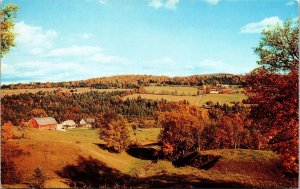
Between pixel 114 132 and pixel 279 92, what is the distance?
150ft

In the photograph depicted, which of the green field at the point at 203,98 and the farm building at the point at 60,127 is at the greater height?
the green field at the point at 203,98

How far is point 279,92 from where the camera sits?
1756 centimetres

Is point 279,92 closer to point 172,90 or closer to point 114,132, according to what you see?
point 114,132

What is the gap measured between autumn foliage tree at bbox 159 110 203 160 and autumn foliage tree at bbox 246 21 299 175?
3524cm

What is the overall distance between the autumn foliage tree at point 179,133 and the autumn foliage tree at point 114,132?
9117 mm

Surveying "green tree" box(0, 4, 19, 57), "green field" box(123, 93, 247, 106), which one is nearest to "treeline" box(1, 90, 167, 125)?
"green field" box(123, 93, 247, 106)

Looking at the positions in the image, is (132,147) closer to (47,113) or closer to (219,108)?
(219,108)

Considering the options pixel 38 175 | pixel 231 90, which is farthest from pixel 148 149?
pixel 38 175

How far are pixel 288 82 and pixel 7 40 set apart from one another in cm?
1898

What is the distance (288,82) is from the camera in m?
17.2

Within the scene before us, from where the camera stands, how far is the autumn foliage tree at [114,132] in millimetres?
58656

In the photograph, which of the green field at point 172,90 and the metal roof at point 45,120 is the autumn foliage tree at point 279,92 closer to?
the green field at point 172,90

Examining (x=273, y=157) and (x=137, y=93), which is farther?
(x=137, y=93)

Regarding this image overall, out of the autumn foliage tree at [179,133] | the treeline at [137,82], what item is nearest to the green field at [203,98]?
the treeline at [137,82]
